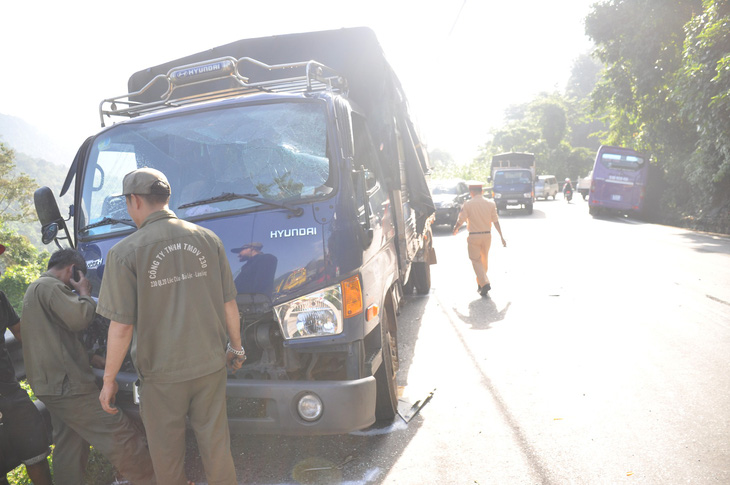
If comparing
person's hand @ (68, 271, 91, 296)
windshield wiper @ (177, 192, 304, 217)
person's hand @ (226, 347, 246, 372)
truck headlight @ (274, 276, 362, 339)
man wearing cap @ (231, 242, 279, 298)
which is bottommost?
person's hand @ (226, 347, 246, 372)

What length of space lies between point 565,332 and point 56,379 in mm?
5174

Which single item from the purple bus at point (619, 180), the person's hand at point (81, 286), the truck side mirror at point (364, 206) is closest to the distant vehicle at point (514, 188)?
the purple bus at point (619, 180)

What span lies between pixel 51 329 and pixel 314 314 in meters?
1.53

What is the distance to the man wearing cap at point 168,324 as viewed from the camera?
265 centimetres

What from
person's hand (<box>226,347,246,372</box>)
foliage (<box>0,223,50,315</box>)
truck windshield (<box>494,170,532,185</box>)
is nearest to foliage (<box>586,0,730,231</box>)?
truck windshield (<box>494,170,532,185</box>)

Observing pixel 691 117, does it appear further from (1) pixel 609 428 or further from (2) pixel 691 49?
(1) pixel 609 428

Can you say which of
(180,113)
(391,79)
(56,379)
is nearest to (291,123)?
(180,113)

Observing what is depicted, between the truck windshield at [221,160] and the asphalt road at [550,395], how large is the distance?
1817mm

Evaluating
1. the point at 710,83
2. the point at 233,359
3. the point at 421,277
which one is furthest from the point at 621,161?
the point at 233,359

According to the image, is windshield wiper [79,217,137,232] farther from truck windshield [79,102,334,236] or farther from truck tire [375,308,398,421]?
truck tire [375,308,398,421]

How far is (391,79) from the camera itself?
207 inches

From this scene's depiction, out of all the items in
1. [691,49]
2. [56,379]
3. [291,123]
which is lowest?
[56,379]

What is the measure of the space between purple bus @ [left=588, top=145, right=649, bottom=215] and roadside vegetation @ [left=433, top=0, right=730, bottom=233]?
52cm

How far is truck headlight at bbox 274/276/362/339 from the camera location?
3326mm
